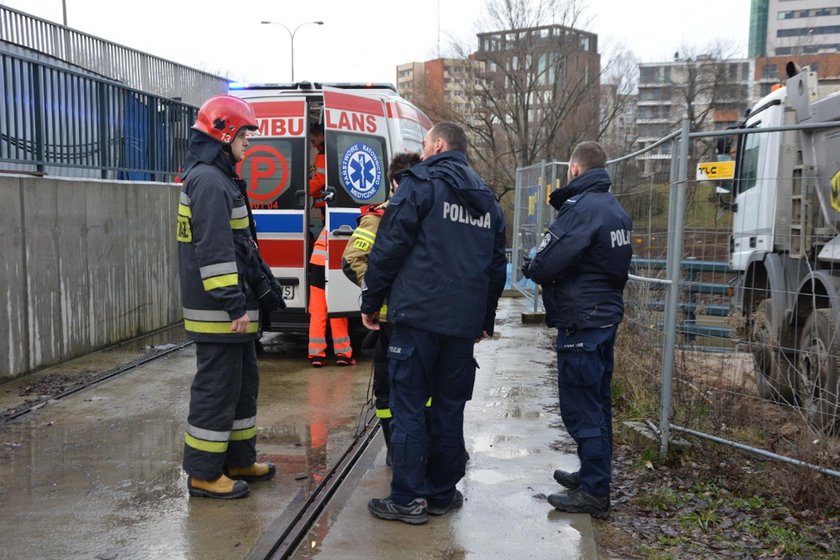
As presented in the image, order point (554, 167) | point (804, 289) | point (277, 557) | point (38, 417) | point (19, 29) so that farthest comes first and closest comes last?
point (19, 29), point (554, 167), point (804, 289), point (38, 417), point (277, 557)

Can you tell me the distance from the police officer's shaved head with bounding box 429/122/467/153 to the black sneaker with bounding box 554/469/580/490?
1.97m

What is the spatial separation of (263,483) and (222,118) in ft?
6.90

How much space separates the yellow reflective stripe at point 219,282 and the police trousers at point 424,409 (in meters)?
0.88

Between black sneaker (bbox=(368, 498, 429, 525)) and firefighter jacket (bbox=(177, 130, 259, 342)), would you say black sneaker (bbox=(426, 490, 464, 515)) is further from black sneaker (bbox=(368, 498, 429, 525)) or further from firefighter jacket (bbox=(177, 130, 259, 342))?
firefighter jacket (bbox=(177, 130, 259, 342))

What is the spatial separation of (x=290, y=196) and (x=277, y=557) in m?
5.11

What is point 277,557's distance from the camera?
Answer: 3.50 m

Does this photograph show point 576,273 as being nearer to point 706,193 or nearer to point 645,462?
point 645,462

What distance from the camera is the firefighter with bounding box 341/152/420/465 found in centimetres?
460

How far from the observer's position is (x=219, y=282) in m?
3.96

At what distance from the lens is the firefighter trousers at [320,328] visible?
25.7ft

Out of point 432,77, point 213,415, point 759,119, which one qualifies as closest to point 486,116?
point 432,77

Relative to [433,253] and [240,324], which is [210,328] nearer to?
[240,324]

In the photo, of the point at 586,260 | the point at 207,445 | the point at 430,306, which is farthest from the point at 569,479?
the point at 207,445

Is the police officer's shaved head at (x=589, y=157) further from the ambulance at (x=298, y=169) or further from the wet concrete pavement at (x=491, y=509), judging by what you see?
the ambulance at (x=298, y=169)
